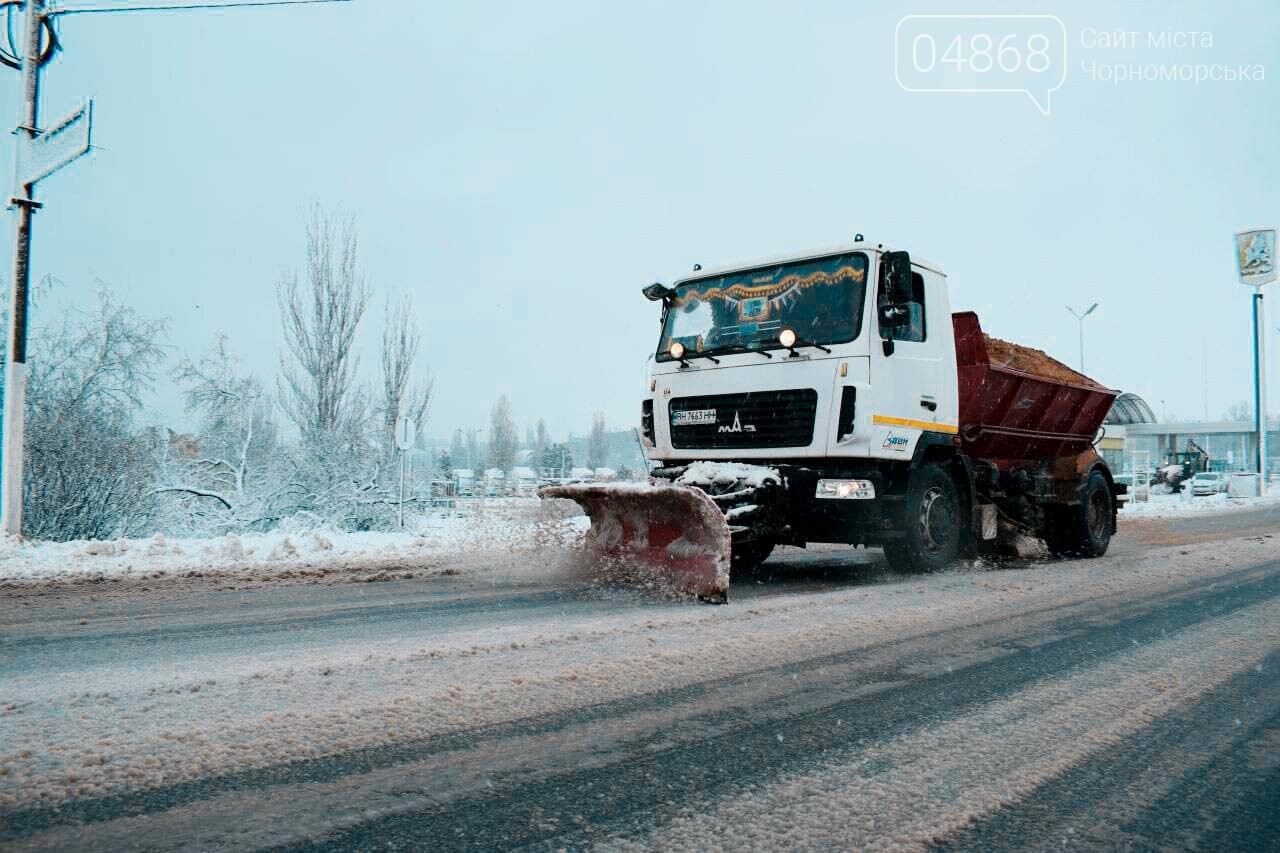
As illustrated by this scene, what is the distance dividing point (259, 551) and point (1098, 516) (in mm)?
10158

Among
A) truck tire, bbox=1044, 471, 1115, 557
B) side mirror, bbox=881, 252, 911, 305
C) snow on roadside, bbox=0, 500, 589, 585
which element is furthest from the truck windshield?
truck tire, bbox=1044, 471, 1115, 557

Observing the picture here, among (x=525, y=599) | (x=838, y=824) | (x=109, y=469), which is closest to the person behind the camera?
(x=838, y=824)

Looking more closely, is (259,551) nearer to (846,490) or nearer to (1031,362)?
(846,490)

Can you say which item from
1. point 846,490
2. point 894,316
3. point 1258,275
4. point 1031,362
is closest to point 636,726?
point 846,490

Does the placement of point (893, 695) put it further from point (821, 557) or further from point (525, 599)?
point (821, 557)

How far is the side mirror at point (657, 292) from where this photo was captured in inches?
338

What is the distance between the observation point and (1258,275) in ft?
125

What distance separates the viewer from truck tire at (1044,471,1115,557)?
10.5 meters

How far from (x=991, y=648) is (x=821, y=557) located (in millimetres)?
6089

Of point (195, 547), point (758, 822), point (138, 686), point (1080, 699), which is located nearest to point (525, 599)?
point (138, 686)

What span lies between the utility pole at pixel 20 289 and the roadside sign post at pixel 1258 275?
4420cm

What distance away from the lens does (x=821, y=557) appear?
10.9 meters

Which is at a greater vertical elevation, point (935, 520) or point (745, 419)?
point (745, 419)

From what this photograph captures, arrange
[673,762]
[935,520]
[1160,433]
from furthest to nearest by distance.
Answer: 1. [1160,433]
2. [935,520]
3. [673,762]
